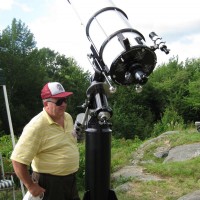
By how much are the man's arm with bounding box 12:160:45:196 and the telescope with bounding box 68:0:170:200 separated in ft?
2.25

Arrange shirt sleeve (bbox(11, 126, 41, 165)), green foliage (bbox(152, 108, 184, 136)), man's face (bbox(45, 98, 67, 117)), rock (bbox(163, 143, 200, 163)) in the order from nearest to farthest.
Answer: shirt sleeve (bbox(11, 126, 41, 165)) → man's face (bbox(45, 98, 67, 117)) → rock (bbox(163, 143, 200, 163)) → green foliage (bbox(152, 108, 184, 136))

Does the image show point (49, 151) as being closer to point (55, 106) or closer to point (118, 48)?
point (55, 106)

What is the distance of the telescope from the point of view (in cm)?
256

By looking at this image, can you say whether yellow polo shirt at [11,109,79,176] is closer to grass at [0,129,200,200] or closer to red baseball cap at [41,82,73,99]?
red baseball cap at [41,82,73,99]

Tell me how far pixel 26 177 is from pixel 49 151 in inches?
12.4

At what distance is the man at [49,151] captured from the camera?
3279 mm

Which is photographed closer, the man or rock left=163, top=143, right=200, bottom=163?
the man

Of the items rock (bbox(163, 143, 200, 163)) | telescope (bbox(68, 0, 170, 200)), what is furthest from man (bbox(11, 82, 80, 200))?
rock (bbox(163, 143, 200, 163))

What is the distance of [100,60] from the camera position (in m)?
2.76

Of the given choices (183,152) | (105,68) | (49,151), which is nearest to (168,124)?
(183,152)

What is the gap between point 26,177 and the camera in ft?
10.7

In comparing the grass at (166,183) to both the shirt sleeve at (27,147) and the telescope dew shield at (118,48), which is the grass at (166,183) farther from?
the telescope dew shield at (118,48)

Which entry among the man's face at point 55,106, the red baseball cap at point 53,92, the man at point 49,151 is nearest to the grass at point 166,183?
the man at point 49,151

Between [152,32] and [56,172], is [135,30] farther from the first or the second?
[56,172]
